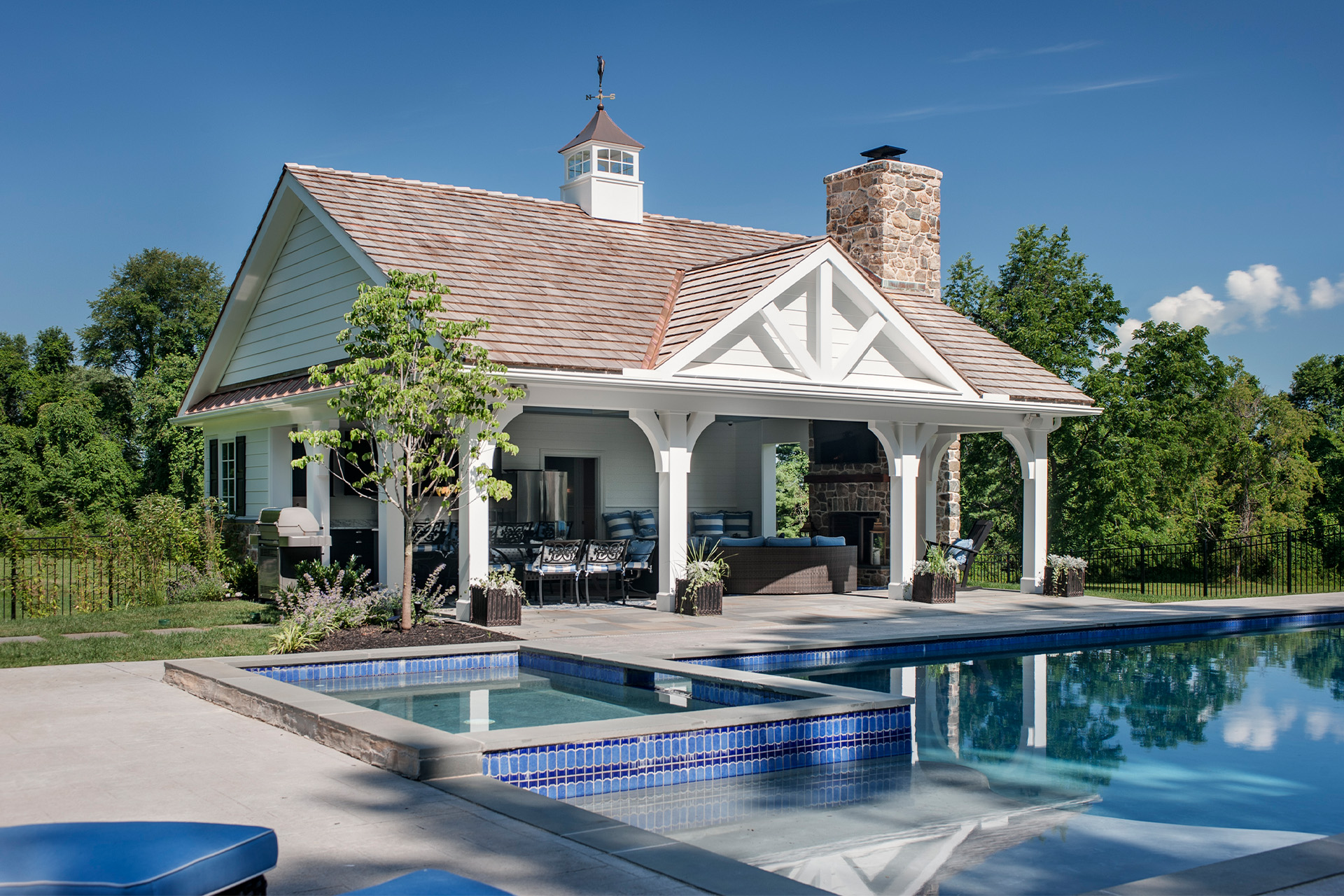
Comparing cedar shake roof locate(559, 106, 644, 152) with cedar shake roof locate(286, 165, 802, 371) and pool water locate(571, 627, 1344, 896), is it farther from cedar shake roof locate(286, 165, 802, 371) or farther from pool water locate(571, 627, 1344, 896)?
pool water locate(571, 627, 1344, 896)

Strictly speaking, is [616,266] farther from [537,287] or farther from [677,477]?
[677,477]

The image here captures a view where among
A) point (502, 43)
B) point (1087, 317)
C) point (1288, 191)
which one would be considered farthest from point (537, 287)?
point (1288, 191)

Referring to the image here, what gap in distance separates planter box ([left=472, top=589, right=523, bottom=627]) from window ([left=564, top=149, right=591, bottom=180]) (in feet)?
28.7

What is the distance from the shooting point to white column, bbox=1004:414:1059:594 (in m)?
16.8

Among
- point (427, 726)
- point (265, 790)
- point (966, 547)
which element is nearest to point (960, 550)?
point (966, 547)

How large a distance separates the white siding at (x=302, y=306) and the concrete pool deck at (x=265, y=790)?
6565 mm

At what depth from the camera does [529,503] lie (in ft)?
57.7

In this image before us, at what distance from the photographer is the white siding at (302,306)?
14984mm

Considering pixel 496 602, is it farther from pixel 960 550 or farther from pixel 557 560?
pixel 960 550

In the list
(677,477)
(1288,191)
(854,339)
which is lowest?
(677,477)

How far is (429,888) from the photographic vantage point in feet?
8.96

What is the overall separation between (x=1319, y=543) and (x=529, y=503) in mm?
17983

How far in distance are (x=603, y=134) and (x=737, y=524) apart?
697cm

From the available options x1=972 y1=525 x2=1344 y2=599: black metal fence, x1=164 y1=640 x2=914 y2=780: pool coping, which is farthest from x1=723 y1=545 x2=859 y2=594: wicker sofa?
x1=164 y1=640 x2=914 y2=780: pool coping
